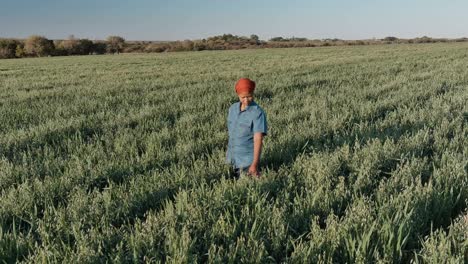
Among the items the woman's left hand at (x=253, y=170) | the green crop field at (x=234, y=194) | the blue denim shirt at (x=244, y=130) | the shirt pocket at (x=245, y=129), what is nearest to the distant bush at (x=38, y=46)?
the green crop field at (x=234, y=194)

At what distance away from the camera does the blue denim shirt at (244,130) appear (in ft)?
13.7

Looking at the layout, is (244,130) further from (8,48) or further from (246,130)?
(8,48)

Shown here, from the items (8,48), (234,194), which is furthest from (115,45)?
(234,194)

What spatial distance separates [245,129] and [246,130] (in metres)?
0.01

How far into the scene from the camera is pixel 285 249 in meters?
3.03

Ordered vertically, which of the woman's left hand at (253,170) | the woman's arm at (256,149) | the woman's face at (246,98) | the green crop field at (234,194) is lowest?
the green crop field at (234,194)

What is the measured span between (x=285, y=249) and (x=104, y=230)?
1372 millimetres

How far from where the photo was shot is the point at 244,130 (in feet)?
14.2

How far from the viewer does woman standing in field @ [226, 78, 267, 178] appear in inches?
163

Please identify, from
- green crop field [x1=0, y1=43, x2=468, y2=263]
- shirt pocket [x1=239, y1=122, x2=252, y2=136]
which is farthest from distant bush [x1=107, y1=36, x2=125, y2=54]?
shirt pocket [x1=239, y1=122, x2=252, y2=136]

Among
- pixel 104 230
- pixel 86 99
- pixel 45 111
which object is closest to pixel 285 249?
pixel 104 230

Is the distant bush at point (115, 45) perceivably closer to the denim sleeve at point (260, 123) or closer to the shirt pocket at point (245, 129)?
the shirt pocket at point (245, 129)

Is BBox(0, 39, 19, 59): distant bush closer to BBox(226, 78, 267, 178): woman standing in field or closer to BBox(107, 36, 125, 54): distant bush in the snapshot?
BBox(107, 36, 125, 54): distant bush

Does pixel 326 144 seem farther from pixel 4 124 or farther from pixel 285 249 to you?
pixel 4 124
